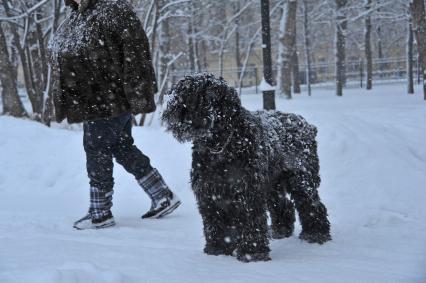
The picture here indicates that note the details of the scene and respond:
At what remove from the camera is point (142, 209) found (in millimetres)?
5492

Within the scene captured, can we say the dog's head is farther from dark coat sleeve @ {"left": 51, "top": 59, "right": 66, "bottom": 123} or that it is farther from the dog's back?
dark coat sleeve @ {"left": 51, "top": 59, "right": 66, "bottom": 123}

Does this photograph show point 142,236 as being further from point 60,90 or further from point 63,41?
point 63,41

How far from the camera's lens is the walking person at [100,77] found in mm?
4371

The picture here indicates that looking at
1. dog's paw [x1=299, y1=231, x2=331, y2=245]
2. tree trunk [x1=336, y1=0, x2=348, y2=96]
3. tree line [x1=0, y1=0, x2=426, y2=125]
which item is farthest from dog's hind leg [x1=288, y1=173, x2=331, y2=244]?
tree trunk [x1=336, y1=0, x2=348, y2=96]

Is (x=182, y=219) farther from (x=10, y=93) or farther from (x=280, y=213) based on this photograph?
(x=10, y=93)

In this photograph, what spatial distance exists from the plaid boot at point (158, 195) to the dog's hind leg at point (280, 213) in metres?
1.01

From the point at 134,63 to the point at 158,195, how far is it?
1.29m

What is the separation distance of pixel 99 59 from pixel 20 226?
161 centimetres

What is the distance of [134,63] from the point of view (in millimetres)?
4414

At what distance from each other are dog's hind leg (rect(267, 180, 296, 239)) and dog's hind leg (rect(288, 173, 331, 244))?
15 centimetres

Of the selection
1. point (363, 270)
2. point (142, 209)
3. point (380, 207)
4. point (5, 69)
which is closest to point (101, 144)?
point (142, 209)

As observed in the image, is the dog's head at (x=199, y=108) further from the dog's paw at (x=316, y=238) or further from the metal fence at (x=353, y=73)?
the metal fence at (x=353, y=73)

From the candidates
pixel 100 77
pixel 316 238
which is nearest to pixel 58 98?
pixel 100 77

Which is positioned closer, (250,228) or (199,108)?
(199,108)
